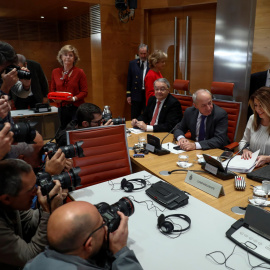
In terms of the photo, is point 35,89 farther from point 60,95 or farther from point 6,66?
point 6,66

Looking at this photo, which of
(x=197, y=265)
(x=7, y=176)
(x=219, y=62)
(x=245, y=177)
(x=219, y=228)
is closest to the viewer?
(x=197, y=265)

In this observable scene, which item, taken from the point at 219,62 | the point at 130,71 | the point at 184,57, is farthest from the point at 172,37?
the point at 219,62

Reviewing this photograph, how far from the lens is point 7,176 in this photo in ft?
4.16

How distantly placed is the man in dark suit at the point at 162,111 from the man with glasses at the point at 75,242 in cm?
233

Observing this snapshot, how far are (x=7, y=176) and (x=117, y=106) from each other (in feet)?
15.4

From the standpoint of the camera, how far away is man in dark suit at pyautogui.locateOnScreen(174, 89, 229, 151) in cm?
271

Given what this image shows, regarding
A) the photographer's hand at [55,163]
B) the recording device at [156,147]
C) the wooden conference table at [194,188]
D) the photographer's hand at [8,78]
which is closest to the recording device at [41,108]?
the photographer's hand at [8,78]

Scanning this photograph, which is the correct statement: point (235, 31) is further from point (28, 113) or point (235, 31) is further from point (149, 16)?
point (28, 113)

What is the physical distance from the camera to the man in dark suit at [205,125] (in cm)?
271

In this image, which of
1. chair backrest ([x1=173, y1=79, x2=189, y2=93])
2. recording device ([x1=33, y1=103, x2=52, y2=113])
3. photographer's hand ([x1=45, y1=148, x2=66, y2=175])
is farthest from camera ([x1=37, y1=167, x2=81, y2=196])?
recording device ([x1=33, y1=103, x2=52, y2=113])

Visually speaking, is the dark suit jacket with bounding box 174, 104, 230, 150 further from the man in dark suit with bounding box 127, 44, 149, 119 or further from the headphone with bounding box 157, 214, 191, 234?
the man in dark suit with bounding box 127, 44, 149, 119

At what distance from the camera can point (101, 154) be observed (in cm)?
231

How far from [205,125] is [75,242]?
2275 millimetres

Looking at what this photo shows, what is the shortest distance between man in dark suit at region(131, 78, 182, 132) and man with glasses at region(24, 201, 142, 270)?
233 cm
